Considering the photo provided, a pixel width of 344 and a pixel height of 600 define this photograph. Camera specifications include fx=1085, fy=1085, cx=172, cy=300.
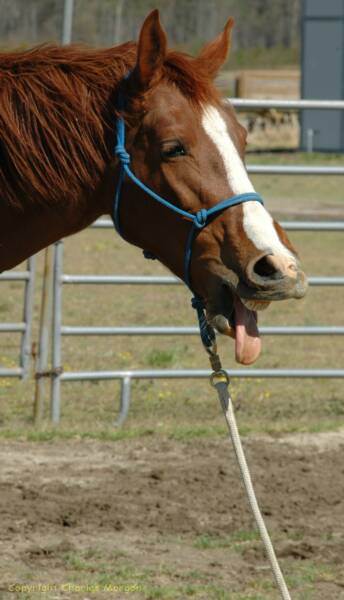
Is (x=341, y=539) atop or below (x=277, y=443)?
atop

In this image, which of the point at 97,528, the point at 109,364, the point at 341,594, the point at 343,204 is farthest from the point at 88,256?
the point at 341,594

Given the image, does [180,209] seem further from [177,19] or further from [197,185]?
[177,19]

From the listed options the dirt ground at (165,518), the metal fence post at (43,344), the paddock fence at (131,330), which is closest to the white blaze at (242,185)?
the dirt ground at (165,518)

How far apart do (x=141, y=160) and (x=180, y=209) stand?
0.58 ft

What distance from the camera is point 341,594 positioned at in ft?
13.4

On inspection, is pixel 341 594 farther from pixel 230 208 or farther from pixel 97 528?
pixel 230 208

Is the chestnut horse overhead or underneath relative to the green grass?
overhead

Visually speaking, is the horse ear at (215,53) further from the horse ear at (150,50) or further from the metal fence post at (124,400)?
the metal fence post at (124,400)

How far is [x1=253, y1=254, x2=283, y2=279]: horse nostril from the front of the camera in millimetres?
2750

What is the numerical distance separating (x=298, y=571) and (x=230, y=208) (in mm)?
1986

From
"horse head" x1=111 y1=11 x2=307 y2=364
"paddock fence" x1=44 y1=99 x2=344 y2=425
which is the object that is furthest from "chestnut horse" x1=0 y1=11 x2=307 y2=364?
"paddock fence" x1=44 y1=99 x2=344 y2=425

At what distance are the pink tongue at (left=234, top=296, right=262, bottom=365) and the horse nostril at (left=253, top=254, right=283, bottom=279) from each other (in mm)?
124

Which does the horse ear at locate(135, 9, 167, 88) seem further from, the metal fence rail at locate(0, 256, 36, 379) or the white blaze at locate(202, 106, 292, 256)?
the metal fence rail at locate(0, 256, 36, 379)

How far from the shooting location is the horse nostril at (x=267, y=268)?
275 centimetres
